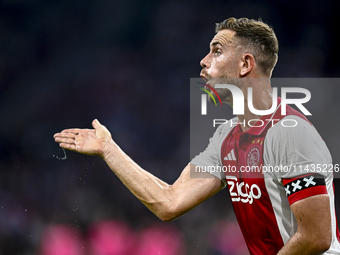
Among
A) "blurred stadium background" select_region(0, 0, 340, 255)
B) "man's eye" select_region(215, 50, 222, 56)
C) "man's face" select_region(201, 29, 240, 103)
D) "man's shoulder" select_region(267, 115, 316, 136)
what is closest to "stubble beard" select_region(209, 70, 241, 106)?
"man's face" select_region(201, 29, 240, 103)

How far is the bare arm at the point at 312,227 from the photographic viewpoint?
1.49 m

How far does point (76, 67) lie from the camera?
19.2 feet

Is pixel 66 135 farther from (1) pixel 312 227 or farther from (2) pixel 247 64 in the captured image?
(1) pixel 312 227

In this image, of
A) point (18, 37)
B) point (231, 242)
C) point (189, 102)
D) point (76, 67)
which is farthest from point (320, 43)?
point (18, 37)

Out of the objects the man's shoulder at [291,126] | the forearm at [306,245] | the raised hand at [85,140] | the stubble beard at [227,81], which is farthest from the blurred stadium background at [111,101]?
the forearm at [306,245]

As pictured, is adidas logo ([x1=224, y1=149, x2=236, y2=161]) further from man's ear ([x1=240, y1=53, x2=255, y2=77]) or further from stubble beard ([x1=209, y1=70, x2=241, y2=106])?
man's ear ([x1=240, y1=53, x2=255, y2=77])

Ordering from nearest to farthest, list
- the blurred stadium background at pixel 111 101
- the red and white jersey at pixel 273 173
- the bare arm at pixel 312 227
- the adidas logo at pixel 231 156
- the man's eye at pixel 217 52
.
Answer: the bare arm at pixel 312 227 < the red and white jersey at pixel 273 173 < the adidas logo at pixel 231 156 < the man's eye at pixel 217 52 < the blurred stadium background at pixel 111 101

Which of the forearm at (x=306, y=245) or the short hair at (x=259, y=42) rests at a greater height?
the short hair at (x=259, y=42)

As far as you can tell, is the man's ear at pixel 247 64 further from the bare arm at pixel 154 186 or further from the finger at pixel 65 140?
the finger at pixel 65 140

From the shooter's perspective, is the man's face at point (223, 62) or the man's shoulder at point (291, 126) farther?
the man's face at point (223, 62)

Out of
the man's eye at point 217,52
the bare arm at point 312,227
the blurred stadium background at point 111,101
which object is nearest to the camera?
the bare arm at point 312,227

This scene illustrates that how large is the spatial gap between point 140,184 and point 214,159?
1.53ft

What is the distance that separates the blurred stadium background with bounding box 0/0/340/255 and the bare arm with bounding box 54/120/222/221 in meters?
3.44

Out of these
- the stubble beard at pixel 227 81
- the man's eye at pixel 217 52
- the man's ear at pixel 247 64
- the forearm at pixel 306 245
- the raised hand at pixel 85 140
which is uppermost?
the man's eye at pixel 217 52
